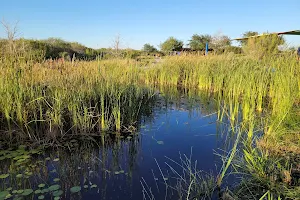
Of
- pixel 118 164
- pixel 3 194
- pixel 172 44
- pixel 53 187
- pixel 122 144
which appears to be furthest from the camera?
pixel 172 44

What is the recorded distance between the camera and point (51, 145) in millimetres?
3338

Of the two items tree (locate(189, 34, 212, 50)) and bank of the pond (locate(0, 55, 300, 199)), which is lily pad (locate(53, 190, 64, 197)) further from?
tree (locate(189, 34, 212, 50))

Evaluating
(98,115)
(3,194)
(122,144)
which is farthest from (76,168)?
(98,115)

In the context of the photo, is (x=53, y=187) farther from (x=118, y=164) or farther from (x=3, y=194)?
(x=118, y=164)

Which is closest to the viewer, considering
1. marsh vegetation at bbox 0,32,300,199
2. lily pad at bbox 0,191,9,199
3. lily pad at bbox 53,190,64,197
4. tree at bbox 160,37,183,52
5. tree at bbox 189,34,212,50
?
lily pad at bbox 0,191,9,199

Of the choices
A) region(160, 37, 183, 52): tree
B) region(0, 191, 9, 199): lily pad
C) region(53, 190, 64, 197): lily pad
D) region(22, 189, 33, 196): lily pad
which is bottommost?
region(53, 190, 64, 197): lily pad

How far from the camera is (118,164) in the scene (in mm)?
2973

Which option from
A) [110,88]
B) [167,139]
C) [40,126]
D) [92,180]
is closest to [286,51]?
[167,139]

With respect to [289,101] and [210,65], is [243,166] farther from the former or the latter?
[210,65]

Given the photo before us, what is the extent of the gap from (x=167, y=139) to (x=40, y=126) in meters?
2.09

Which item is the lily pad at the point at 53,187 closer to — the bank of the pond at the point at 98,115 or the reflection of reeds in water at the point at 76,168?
the reflection of reeds in water at the point at 76,168

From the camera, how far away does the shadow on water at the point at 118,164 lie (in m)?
2.32

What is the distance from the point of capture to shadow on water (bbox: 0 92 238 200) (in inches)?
91.5

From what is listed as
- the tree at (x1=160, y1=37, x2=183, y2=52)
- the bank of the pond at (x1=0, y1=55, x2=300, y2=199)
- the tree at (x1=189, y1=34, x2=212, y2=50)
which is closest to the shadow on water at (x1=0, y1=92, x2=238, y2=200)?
the bank of the pond at (x1=0, y1=55, x2=300, y2=199)
